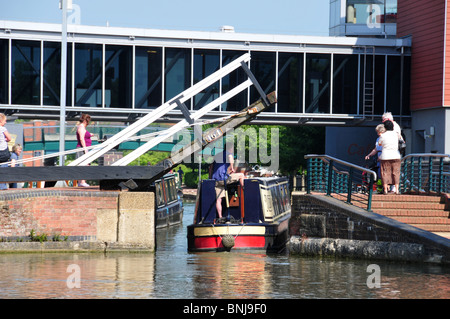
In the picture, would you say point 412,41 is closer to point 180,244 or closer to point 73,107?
point 73,107

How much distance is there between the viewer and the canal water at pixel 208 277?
422 inches

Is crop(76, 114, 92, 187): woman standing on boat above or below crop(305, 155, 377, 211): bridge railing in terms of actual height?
above

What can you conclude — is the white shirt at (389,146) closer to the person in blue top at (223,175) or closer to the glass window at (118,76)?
the person in blue top at (223,175)

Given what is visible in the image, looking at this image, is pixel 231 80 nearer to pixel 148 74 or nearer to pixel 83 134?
pixel 148 74

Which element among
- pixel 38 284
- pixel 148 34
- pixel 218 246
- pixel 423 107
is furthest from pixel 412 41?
pixel 38 284

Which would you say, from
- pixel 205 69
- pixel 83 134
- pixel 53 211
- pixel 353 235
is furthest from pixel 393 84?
pixel 53 211

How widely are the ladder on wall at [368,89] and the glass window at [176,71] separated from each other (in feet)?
25.1

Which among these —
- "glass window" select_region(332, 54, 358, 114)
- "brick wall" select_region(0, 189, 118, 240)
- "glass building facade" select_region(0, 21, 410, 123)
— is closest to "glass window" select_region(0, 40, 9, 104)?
"glass building facade" select_region(0, 21, 410, 123)

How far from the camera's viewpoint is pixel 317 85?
120 ft

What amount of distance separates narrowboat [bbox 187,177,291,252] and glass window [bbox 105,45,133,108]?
608 inches

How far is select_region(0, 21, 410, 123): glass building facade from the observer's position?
33.8 metres

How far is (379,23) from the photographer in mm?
49969

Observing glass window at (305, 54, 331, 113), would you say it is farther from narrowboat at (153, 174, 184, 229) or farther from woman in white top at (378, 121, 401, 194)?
woman in white top at (378, 121, 401, 194)
